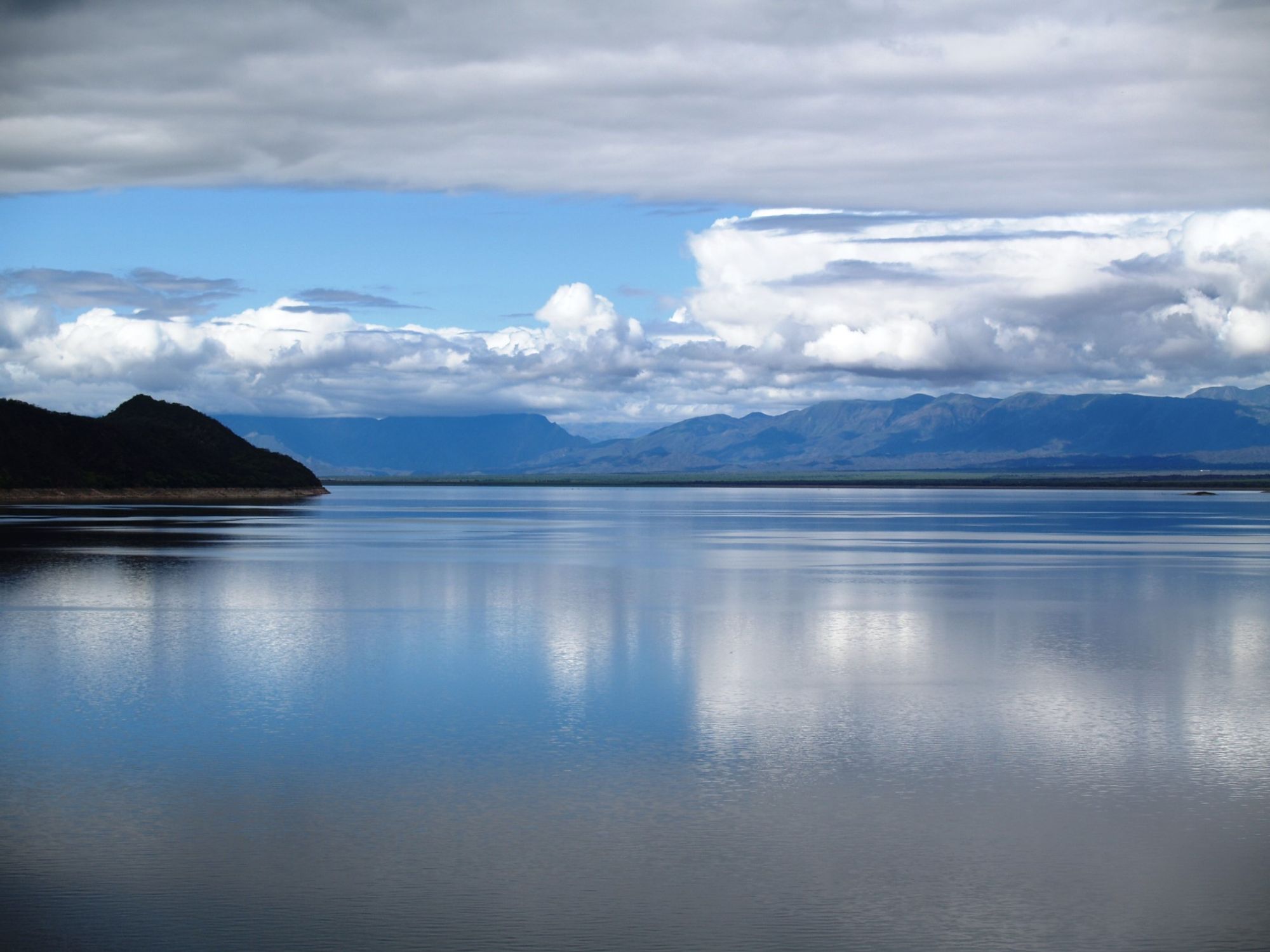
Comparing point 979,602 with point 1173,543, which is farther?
point 1173,543

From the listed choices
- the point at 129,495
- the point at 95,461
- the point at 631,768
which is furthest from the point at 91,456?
the point at 631,768

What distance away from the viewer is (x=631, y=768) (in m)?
19.6

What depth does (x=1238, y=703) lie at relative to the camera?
25.0m

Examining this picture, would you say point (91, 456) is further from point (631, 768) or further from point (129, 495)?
point (631, 768)

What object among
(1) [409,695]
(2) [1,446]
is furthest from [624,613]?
(2) [1,446]

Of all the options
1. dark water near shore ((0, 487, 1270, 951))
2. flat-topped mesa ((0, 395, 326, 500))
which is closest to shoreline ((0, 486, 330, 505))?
flat-topped mesa ((0, 395, 326, 500))

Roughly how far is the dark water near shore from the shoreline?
A: 399 feet

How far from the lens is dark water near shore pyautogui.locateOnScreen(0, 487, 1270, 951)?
13.3 meters

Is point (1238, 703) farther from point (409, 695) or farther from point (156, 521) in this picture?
point (156, 521)

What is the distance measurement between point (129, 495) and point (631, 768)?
169285mm

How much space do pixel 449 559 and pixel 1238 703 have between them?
1697 inches

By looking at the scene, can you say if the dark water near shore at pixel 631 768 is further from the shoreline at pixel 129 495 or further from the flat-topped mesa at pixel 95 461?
the flat-topped mesa at pixel 95 461

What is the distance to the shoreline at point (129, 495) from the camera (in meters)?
157

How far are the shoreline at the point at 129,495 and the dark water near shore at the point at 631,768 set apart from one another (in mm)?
121483
